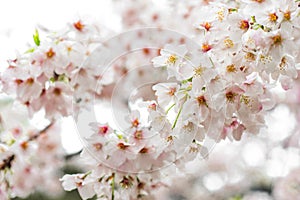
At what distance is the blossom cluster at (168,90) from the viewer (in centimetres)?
90

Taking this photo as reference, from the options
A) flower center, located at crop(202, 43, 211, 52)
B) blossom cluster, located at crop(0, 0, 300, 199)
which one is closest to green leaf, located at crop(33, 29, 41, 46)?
blossom cluster, located at crop(0, 0, 300, 199)

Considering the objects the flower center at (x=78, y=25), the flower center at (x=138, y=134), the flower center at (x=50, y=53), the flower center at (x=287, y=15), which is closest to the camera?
the flower center at (x=287, y=15)

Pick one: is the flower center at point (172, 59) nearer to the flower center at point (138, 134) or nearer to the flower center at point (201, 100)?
the flower center at point (201, 100)

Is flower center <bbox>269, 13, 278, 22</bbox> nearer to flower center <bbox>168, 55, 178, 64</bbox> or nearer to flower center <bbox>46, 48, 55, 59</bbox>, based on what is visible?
flower center <bbox>168, 55, 178, 64</bbox>

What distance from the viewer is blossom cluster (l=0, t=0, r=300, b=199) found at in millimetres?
897

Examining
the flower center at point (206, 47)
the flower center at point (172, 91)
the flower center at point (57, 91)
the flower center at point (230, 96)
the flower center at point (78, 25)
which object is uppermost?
the flower center at point (78, 25)

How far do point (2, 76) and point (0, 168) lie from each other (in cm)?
30

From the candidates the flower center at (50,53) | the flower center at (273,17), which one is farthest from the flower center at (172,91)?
the flower center at (50,53)

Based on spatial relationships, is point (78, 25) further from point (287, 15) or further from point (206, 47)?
point (287, 15)

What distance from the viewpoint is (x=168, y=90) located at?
0.94 meters

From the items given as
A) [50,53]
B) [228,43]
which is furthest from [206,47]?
[50,53]

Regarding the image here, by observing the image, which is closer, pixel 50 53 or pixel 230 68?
pixel 230 68

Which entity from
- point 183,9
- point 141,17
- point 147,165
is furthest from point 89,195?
point 141,17

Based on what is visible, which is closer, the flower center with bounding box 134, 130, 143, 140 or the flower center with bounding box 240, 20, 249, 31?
the flower center with bounding box 240, 20, 249, 31
